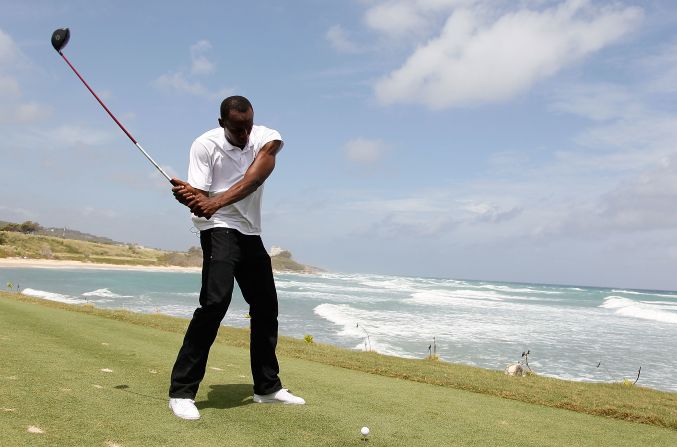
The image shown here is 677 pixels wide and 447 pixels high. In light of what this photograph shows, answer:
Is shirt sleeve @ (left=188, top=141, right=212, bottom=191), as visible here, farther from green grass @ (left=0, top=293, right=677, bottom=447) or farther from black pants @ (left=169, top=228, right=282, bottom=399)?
green grass @ (left=0, top=293, right=677, bottom=447)

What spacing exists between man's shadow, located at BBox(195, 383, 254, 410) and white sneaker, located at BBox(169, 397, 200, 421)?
231 mm

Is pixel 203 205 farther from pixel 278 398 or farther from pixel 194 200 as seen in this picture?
pixel 278 398

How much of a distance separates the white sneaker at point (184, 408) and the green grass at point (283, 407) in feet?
0.19

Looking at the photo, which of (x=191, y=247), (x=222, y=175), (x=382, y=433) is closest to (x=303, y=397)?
(x=382, y=433)

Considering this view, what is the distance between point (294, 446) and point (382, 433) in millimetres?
719

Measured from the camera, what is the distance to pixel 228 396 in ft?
15.3

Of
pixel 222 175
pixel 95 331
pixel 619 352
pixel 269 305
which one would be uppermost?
pixel 222 175

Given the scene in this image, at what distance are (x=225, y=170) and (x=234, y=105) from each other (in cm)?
50

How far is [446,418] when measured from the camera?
4387 millimetres

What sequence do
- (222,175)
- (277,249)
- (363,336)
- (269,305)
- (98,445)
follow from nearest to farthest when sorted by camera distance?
(98,445)
(222,175)
(269,305)
(363,336)
(277,249)

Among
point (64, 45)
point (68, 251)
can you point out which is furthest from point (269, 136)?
point (68, 251)

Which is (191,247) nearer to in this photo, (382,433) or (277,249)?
(277,249)

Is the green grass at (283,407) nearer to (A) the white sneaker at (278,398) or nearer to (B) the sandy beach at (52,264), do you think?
(A) the white sneaker at (278,398)

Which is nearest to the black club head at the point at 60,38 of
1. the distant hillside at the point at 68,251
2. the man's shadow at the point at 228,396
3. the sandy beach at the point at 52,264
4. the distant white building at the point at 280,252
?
the man's shadow at the point at 228,396
